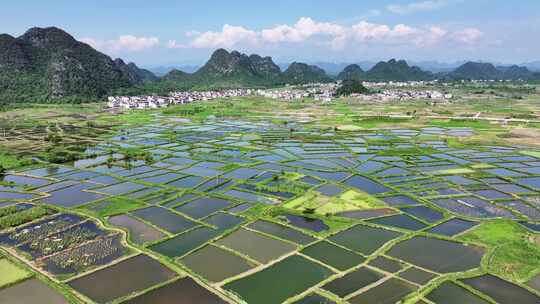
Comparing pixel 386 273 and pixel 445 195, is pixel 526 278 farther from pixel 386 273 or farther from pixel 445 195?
pixel 445 195

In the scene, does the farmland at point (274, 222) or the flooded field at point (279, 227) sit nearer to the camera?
the flooded field at point (279, 227)

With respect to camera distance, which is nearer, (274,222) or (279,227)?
(279,227)

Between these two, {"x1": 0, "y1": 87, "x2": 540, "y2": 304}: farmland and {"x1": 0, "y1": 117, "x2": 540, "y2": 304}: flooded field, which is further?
{"x1": 0, "y1": 87, "x2": 540, "y2": 304}: farmland

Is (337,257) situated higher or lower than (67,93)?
lower

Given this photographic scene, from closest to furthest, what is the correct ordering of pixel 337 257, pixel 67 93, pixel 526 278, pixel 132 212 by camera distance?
pixel 526 278, pixel 337 257, pixel 132 212, pixel 67 93

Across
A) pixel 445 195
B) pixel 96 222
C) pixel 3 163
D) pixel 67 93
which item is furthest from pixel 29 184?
pixel 67 93

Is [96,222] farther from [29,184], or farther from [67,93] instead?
[67,93]

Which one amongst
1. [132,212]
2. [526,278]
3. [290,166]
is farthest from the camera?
[290,166]

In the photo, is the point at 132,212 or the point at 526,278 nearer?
the point at 526,278
